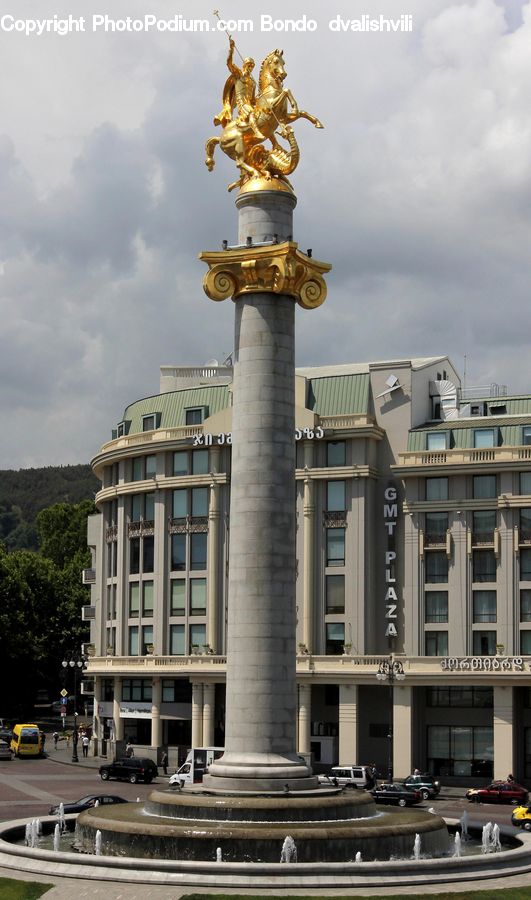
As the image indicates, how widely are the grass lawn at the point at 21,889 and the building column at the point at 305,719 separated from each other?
57.2m

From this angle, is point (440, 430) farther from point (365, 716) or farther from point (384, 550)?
point (365, 716)

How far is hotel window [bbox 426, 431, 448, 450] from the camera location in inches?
3792

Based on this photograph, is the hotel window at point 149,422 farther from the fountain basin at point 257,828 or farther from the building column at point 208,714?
the fountain basin at point 257,828

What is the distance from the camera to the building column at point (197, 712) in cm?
9931

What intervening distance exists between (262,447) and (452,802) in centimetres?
3790

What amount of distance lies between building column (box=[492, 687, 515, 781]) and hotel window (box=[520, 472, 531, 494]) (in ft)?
43.3

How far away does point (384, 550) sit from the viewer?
97375 mm

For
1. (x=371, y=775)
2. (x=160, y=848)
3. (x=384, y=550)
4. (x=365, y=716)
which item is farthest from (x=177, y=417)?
(x=160, y=848)

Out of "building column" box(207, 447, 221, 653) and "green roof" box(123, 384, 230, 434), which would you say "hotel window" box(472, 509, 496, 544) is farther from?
"green roof" box(123, 384, 230, 434)

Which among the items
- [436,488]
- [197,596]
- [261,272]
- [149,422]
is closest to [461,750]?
[436,488]

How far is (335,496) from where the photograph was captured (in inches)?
3846

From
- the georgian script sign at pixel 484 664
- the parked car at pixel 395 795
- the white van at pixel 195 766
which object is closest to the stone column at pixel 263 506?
the parked car at pixel 395 795

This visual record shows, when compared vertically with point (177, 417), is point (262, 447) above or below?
below

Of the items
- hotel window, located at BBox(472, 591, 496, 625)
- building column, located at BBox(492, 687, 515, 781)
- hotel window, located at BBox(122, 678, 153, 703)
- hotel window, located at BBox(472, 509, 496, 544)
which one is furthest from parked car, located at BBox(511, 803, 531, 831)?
hotel window, located at BBox(122, 678, 153, 703)
